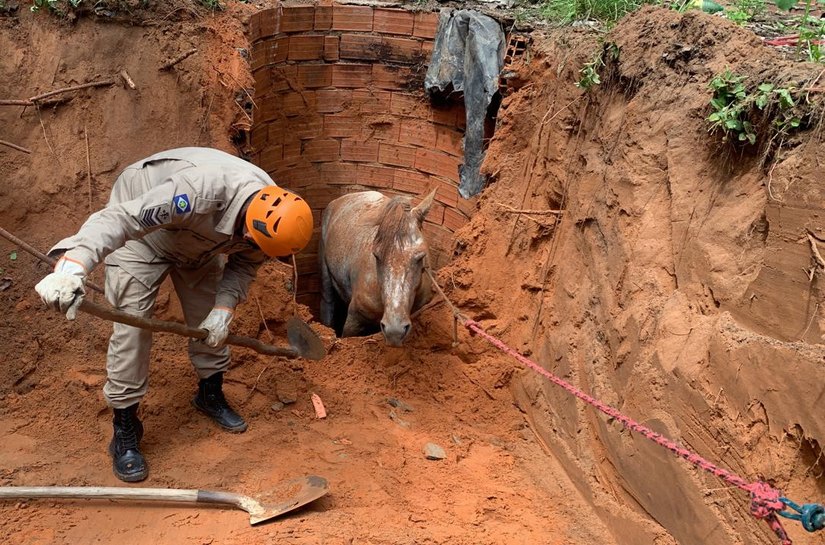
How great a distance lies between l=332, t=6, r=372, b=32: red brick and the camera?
288 inches

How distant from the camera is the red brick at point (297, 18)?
7.00 meters

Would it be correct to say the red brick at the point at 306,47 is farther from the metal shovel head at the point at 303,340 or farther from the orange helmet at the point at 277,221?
the orange helmet at the point at 277,221

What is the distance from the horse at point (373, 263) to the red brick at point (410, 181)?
520mm

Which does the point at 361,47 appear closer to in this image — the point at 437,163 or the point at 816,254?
the point at 437,163

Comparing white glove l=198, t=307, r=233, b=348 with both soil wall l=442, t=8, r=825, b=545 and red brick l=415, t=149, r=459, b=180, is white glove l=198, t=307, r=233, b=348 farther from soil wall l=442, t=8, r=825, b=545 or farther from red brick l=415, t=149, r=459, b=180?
red brick l=415, t=149, r=459, b=180

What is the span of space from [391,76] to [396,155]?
832 millimetres

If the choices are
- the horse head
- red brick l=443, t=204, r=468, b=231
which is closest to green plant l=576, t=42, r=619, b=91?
the horse head

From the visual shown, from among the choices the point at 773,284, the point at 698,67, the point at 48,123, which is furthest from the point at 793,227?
the point at 48,123

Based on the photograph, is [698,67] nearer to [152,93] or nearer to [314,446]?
[314,446]

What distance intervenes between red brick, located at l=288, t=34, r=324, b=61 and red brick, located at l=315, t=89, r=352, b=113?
1.21 feet

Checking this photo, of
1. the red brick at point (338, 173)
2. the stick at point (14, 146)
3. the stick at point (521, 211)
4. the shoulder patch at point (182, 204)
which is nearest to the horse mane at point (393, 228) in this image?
the stick at point (521, 211)

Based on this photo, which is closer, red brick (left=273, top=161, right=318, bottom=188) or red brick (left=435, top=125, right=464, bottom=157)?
red brick (left=435, top=125, right=464, bottom=157)

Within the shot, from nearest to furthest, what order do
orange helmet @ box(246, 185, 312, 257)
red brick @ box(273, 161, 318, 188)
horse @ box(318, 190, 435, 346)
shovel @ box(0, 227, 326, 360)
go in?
shovel @ box(0, 227, 326, 360)
orange helmet @ box(246, 185, 312, 257)
horse @ box(318, 190, 435, 346)
red brick @ box(273, 161, 318, 188)

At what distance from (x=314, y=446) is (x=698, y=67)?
3473 mm
